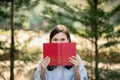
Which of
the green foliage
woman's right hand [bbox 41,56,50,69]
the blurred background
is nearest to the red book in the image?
woman's right hand [bbox 41,56,50,69]

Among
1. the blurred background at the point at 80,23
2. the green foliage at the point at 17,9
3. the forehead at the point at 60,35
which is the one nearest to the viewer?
the forehead at the point at 60,35

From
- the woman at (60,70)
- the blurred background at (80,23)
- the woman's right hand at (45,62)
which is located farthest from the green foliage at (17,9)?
the woman's right hand at (45,62)

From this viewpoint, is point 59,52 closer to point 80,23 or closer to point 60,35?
point 60,35

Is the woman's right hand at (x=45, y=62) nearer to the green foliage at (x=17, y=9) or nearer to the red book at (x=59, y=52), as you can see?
the red book at (x=59, y=52)

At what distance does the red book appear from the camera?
3.79 metres

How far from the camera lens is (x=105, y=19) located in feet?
22.8

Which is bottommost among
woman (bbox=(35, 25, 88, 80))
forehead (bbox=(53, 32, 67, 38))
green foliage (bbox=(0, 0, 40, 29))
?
woman (bbox=(35, 25, 88, 80))

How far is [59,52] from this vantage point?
3795mm

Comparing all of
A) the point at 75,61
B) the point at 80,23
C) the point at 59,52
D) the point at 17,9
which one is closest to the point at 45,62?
the point at 59,52

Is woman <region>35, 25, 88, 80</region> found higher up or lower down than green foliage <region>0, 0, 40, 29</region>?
lower down

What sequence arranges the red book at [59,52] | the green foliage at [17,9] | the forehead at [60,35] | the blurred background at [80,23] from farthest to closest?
the green foliage at [17,9], the blurred background at [80,23], the forehead at [60,35], the red book at [59,52]

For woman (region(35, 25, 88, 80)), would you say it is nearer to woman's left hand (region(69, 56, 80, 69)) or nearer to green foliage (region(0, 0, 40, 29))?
woman's left hand (region(69, 56, 80, 69))

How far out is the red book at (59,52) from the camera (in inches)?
149

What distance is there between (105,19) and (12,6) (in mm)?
1900
